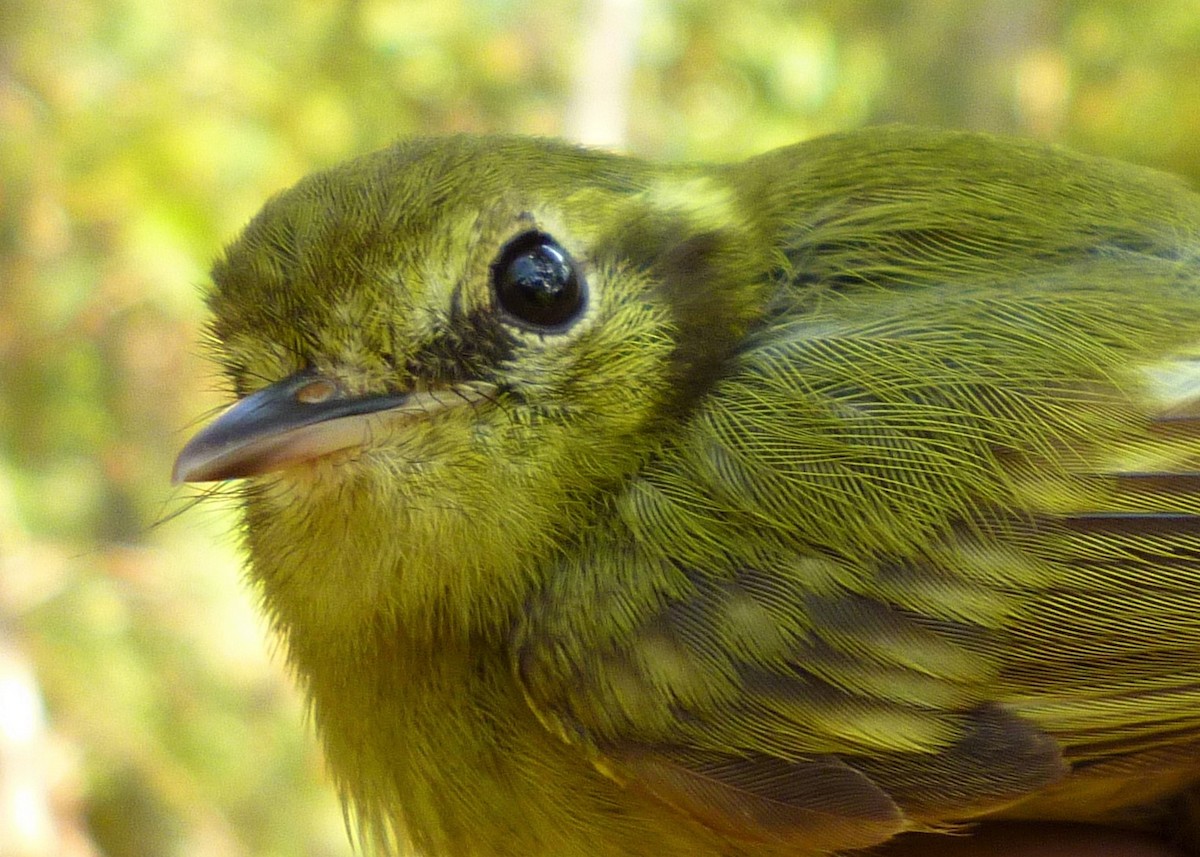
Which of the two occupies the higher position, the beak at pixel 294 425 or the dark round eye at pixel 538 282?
the dark round eye at pixel 538 282

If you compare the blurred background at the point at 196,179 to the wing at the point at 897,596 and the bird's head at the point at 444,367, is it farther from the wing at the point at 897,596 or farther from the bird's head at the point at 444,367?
the wing at the point at 897,596

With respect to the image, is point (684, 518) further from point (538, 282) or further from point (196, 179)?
point (196, 179)

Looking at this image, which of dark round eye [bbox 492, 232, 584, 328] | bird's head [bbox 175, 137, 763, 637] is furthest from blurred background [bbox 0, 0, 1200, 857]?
dark round eye [bbox 492, 232, 584, 328]

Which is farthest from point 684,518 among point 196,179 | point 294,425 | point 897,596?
point 196,179

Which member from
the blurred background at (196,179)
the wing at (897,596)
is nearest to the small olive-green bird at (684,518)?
the wing at (897,596)

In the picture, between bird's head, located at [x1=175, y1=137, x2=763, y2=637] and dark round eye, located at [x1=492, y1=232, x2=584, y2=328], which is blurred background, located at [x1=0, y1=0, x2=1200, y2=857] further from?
dark round eye, located at [x1=492, y1=232, x2=584, y2=328]

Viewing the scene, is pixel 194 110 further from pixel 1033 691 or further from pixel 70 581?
pixel 1033 691
